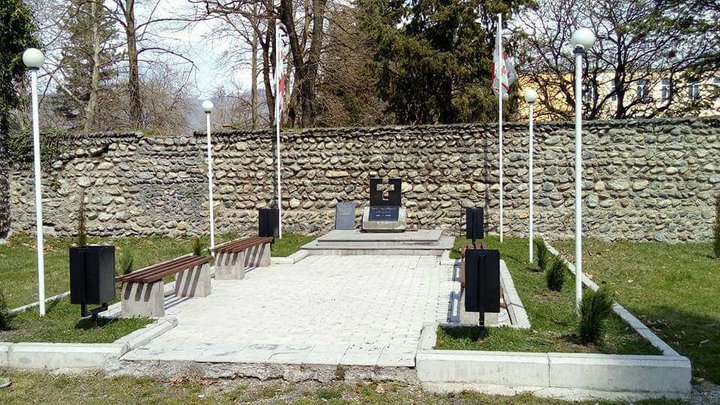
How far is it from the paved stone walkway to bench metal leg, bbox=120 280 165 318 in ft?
1.18

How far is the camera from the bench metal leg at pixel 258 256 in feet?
34.6

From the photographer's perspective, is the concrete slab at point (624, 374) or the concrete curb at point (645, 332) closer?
the concrete slab at point (624, 374)

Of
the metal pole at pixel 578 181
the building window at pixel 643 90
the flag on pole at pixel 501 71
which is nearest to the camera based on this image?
the metal pole at pixel 578 181

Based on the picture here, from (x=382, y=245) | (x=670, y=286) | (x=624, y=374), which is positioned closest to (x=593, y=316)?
(x=624, y=374)

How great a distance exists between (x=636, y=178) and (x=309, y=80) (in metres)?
12.3

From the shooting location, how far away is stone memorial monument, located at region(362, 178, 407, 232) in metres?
14.0

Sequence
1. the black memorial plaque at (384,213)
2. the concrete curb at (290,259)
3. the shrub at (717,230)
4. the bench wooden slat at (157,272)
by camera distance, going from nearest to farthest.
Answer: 1. the bench wooden slat at (157,272)
2. the concrete curb at (290,259)
3. the shrub at (717,230)
4. the black memorial plaque at (384,213)

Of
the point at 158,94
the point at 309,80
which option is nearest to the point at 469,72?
the point at 309,80

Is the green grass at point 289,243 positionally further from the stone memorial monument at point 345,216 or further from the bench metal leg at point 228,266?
the bench metal leg at point 228,266

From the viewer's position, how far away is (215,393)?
15.5 feet

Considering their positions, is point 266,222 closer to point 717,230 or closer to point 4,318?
point 4,318

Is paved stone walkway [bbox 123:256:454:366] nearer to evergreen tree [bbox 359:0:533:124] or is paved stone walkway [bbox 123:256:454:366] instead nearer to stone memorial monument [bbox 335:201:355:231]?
stone memorial monument [bbox 335:201:355:231]

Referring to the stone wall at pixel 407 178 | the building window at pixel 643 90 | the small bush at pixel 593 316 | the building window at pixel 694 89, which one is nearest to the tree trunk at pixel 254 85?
the stone wall at pixel 407 178

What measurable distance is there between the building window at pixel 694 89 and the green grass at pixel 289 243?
620 inches
